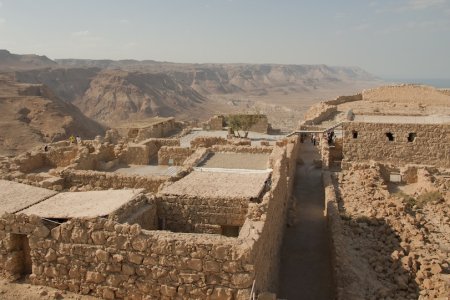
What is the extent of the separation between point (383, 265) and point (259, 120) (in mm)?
17553

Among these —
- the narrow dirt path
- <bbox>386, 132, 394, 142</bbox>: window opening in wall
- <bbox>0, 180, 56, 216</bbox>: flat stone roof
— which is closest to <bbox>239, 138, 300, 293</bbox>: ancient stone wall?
the narrow dirt path

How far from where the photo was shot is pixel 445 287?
910 cm

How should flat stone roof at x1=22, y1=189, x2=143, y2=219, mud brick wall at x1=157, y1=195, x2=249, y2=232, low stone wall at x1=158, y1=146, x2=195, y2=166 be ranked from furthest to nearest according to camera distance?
low stone wall at x1=158, y1=146, x2=195, y2=166, mud brick wall at x1=157, y1=195, x2=249, y2=232, flat stone roof at x1=22, y1=189, x2=143, y2=219

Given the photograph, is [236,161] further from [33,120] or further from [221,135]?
[33,120]

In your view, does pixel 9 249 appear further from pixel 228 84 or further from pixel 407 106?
pixel 228 84

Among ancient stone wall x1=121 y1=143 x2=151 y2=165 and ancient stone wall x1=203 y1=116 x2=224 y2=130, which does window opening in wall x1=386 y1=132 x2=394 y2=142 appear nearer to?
ancient stone wall x1=121 y1=143 x2=151 y2=165

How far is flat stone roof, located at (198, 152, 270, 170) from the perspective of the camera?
11828 millimetres

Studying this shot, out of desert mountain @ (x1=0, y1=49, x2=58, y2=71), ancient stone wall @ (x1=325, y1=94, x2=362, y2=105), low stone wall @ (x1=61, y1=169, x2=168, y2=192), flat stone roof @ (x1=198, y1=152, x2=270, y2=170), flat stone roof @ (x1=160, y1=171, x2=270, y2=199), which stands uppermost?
desert mountain @ (x1=0, y1=49, x2=58, y2=71)

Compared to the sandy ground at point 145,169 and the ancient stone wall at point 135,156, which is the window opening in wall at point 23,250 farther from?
the ancient stone wall at point 135,156

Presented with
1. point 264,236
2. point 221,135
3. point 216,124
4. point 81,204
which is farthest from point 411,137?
point 81,204

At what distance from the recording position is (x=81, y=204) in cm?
721

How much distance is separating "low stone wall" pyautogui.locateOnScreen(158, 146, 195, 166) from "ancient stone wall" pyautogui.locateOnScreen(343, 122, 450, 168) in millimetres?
6547

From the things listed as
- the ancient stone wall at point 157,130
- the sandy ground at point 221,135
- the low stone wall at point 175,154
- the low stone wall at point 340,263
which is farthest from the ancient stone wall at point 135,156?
the low stone wall at point 340,263

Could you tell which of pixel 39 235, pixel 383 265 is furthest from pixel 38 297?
pixel 383 265
